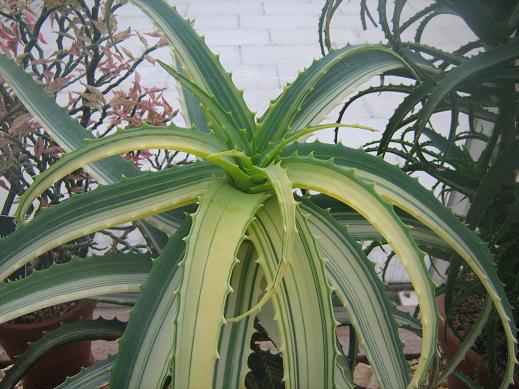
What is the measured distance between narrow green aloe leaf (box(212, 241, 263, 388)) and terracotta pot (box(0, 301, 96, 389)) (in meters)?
0.49

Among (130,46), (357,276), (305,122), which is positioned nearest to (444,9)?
(305,122)

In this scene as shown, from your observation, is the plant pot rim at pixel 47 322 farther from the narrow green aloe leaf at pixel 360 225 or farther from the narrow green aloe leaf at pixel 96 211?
the narrow green aloe leaf at pixel 360 225

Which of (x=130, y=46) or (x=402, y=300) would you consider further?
(x=130, y=46)

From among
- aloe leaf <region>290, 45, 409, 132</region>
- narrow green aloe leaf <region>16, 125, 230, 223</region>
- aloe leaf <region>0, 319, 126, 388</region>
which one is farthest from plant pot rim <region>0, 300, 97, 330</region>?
aloe leaf <region>290, 45, 409, 132</region>

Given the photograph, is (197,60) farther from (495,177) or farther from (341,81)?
(495,177)

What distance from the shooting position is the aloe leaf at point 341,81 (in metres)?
0.60

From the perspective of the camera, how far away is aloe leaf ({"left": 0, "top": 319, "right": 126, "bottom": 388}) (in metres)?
0.69

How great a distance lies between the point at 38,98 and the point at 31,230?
0.60 feet

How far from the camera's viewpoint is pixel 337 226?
53 centimetres

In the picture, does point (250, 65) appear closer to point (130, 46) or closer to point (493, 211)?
point (130, 46)

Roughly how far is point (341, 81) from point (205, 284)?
12.4 inches

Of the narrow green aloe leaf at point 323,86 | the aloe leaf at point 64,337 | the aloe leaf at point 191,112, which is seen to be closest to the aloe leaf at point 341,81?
the narrow green aloe leaf at point 323,86

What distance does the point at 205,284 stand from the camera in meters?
0.42

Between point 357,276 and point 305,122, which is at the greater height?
point 305,122
